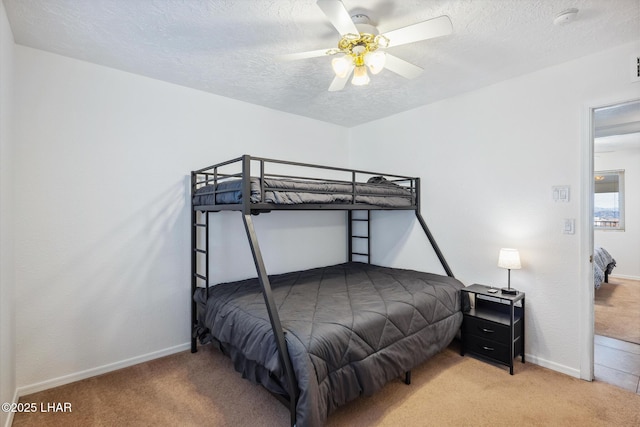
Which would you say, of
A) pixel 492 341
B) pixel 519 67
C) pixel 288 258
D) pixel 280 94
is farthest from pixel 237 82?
pixel 492 341

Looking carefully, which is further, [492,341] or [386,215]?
[386,215]

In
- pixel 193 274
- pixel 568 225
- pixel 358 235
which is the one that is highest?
pixel 568 225

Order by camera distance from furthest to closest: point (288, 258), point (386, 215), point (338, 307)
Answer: point (386, 215) < point (288, 258) < point (338, 307)

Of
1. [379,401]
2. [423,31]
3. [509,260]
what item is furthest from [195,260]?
[509,260]

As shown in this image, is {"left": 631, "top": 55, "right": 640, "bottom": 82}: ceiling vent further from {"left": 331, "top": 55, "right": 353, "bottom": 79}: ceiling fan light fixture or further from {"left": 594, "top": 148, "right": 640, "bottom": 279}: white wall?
{"left": 594, "top": 148, "right": 640, "bottom": 279}: white wall

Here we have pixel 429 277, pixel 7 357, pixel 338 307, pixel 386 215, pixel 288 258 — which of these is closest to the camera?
pixel 7 357

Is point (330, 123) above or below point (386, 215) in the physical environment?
above

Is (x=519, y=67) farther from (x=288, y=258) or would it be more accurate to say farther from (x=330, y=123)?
(x=288, y=258)

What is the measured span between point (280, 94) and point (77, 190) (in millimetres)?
1929

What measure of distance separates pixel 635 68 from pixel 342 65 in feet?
6.87

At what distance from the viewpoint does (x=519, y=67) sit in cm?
250

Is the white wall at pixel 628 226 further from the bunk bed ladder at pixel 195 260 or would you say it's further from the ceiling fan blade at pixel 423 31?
the bunk bed ladder at pixel 195 260

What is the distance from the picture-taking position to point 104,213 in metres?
2.45

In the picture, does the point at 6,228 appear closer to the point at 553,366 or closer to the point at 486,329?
the point at 486,329
